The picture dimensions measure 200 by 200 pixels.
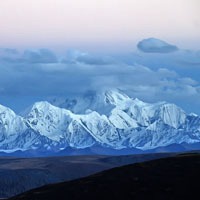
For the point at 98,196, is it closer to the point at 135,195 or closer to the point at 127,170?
the point at 135,195

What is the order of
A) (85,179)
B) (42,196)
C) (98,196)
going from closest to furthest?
(98,196) < (42,196) < (85,179)

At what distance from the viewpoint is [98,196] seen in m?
151

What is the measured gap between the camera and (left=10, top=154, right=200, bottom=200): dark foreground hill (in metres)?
145

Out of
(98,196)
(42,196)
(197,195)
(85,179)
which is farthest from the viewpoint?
(85,179)

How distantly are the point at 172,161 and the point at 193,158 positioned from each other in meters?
6.14

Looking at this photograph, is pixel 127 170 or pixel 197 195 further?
pixel 127 170

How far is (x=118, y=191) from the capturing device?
152125mm

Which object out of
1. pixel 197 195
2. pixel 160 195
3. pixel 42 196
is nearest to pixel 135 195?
pixel 160 195

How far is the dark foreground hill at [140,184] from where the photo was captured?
476 feet

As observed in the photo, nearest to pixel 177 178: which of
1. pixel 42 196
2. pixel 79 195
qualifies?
pixel 79 195

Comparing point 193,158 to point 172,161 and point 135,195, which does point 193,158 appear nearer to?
point 172,161

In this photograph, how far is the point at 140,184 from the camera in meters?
155

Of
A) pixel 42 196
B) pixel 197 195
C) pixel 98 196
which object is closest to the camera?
pixel 197 195

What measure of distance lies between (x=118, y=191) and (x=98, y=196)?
4.84m
